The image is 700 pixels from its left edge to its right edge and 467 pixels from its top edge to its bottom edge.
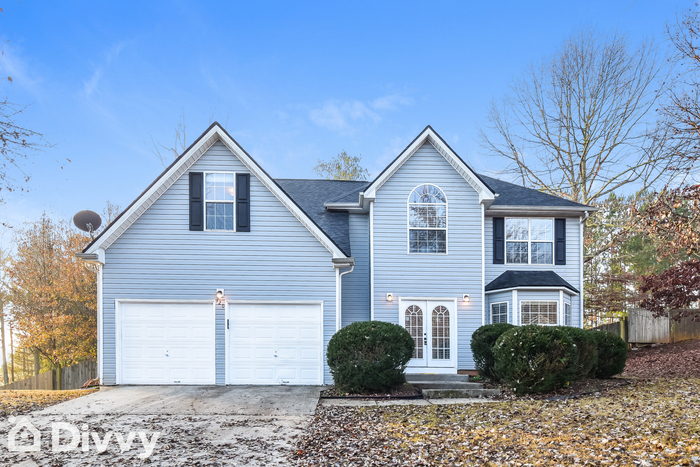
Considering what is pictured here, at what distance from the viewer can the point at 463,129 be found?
2352cm

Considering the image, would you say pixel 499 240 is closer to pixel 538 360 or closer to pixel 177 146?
pixel 538 360

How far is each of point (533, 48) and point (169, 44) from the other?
1573 cm

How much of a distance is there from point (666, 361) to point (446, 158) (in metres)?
10.6

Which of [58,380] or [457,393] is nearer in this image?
[457,393]

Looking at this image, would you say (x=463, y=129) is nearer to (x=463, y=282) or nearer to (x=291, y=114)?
(x=291, y=114)

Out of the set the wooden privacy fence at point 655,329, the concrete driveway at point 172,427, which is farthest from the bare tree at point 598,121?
the concrete driveway at point 172,427

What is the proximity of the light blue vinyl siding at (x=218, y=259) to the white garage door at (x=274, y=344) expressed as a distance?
0.27 m

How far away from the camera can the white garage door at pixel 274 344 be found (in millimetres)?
11258

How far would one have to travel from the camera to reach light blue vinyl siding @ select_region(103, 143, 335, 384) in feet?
37.0

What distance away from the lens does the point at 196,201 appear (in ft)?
37.6

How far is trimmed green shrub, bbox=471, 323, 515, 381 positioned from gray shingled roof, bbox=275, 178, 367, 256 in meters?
4.00

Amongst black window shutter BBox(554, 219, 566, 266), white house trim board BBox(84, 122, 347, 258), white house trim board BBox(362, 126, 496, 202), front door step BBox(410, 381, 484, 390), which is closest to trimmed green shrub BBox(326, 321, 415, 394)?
front door step BBox(410, 381, 484, 390)

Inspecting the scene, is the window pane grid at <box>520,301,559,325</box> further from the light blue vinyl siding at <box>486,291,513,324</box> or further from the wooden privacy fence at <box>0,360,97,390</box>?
the wooden privacy fence at <box>0,360,97,390</box>

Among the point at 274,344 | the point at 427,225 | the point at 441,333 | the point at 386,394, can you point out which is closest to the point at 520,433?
the point at 386,394
